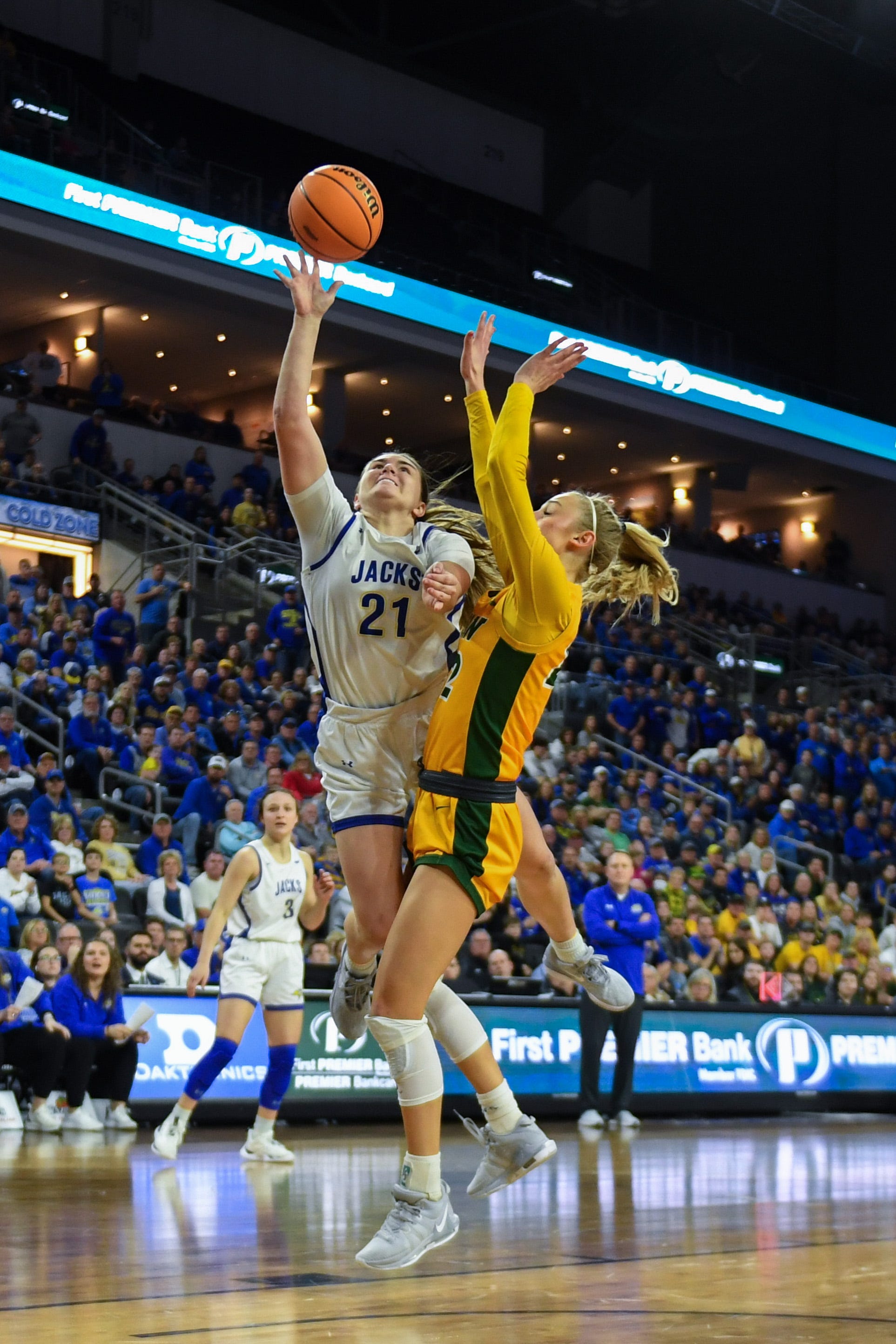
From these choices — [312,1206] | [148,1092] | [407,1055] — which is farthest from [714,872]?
[407,1055]

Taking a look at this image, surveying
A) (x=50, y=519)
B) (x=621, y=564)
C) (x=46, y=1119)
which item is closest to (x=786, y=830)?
(x=50, y=519)

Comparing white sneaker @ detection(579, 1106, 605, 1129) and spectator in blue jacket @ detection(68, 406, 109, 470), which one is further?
spectator in blue jacket @ detection(68, 406, 109, 470)

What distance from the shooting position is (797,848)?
20.9m

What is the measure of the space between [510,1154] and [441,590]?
2.00 meters

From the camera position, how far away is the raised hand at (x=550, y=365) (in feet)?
16.8

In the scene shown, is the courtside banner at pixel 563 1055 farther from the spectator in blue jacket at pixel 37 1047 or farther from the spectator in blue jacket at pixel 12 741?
the spectator in blue jacket at pixel 12 741

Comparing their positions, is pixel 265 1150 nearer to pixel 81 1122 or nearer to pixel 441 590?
pixel 81 1122

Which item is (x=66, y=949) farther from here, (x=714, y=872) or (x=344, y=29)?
(x=344, y=29)

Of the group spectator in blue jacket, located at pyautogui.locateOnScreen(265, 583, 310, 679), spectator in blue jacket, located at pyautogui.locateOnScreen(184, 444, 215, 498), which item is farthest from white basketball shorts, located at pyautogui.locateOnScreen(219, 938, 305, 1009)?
spectator in blue jacket, located at pyautogui.locateOnScreen(184, 444, 215, 498)

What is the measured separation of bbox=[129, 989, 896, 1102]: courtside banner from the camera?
38.8 ft

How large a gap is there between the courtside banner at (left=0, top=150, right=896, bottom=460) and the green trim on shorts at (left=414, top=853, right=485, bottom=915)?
45.3 ft

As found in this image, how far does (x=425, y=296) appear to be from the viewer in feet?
86.0

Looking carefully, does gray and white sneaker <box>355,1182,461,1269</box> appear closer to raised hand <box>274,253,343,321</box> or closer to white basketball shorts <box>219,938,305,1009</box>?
raised hand <box>274,253,343,321</box>

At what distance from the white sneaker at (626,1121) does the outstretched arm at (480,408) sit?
27.0 feet
